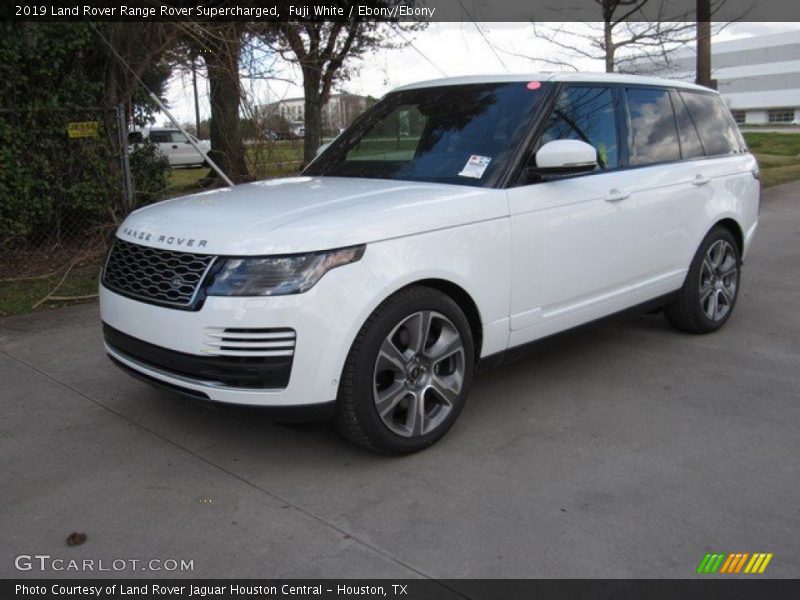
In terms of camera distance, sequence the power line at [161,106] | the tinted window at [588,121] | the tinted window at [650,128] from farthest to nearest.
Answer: the power line at [161,106], the tinted window at [650,128], the tinted window at [588,121]

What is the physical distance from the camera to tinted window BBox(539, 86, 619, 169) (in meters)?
4.27

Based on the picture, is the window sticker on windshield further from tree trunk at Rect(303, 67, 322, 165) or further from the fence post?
tree trunk at Rect(303, 67, 322, 165)

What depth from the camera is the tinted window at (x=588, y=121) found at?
14.0ft

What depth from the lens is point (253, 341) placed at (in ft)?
10.3

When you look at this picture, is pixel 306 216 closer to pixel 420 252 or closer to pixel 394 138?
pixel 420 252

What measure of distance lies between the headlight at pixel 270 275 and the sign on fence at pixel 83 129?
5.77 m

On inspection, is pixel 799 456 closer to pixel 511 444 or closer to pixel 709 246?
pixel 511 444

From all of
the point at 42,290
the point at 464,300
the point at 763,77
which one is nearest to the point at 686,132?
the point at 464,300

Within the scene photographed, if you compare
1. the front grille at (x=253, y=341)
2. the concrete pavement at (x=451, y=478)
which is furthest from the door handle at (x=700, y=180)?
the front grille at (x=253, y=341)

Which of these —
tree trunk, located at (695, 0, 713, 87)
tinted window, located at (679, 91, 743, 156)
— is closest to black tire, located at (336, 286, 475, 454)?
tinted window, located at (679, 91, 743, 156)

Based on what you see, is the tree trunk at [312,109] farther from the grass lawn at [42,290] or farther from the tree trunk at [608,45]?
the tree trunk at [608,45]

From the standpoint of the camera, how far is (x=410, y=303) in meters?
3.43
